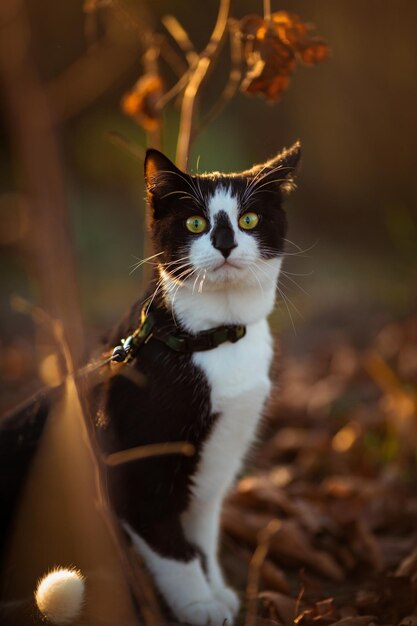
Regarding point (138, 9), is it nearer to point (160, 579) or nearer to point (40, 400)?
point (40, 400)

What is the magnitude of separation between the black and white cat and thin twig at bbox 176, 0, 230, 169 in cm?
28

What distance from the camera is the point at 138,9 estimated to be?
4312 mm

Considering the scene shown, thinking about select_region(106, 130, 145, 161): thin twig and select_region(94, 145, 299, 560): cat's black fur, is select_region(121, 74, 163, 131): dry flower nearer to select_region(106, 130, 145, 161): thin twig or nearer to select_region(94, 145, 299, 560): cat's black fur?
select_region(106, 130, 145, 161): thin twig

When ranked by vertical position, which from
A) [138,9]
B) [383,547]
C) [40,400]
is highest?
[138,9]

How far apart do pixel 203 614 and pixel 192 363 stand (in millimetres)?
587

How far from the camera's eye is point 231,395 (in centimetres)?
184

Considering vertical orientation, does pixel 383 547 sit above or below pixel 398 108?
below

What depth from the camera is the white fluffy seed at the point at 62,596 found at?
149cm

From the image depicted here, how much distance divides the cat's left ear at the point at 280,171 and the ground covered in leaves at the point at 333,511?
25.6 inches

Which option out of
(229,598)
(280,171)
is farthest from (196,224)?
(229,598)

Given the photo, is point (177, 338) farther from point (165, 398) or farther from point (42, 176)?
point (42, 176)

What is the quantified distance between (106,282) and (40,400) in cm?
354

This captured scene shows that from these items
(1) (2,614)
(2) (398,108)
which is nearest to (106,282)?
(2) (398,108)

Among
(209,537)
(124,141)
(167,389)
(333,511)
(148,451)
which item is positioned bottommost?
(333,511)
